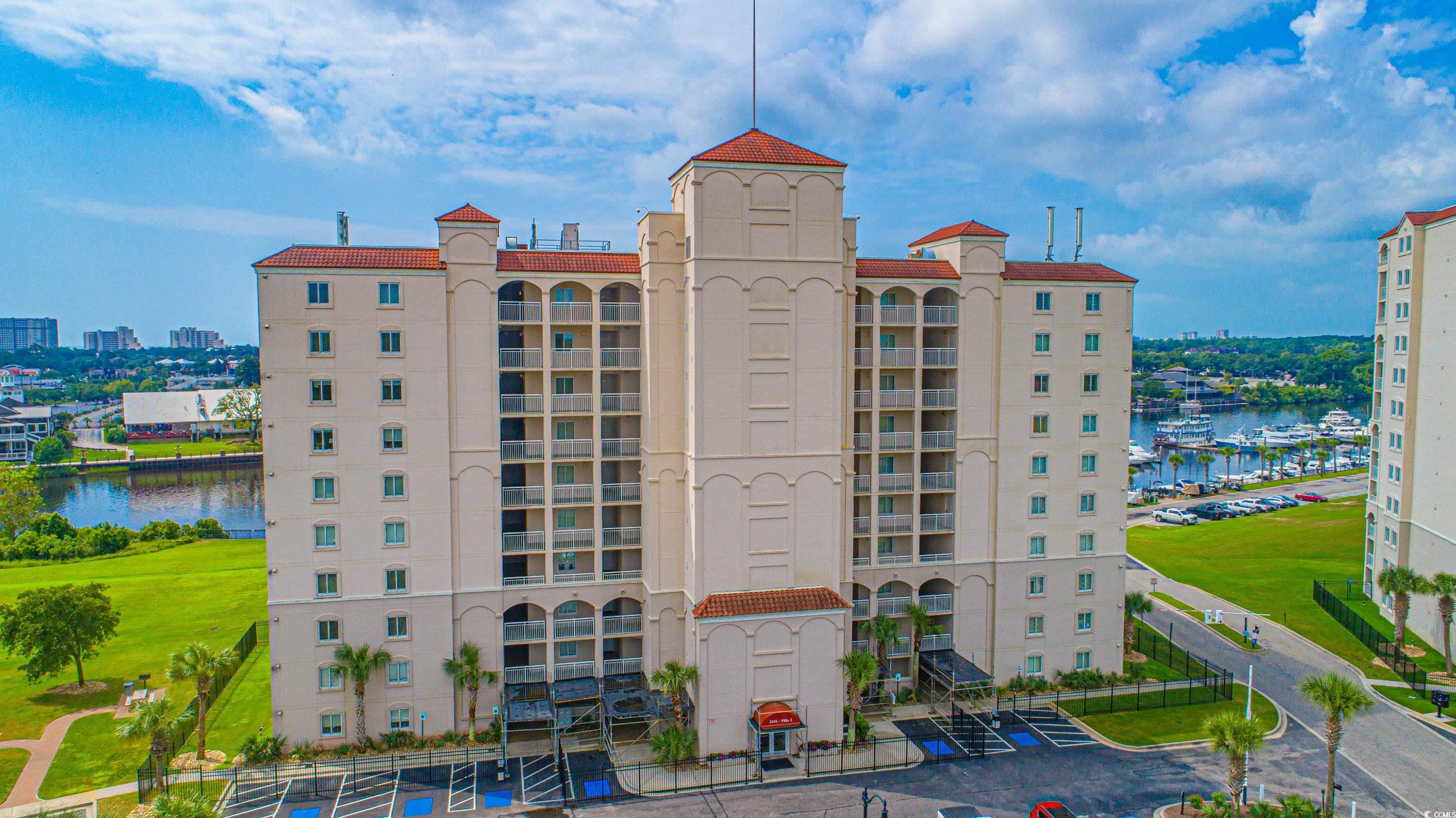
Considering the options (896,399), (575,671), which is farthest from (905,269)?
(575,671)

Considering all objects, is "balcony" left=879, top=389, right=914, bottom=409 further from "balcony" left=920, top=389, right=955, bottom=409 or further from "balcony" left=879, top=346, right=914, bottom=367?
"balcony" left=879, top=346, right=914, bottom=367

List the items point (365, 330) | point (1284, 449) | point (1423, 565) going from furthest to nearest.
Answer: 1. point (1284, 449)
2. point (1423, 565)
3. point (365, 330)

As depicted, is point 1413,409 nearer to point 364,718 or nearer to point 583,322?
point 583,322

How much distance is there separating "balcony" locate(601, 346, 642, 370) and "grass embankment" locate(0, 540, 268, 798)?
21.8 m

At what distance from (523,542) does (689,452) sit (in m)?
8.54

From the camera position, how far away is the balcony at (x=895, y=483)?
1638 inches

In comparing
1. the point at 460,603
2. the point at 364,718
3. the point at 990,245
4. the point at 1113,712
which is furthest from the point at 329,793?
the point at 990,245

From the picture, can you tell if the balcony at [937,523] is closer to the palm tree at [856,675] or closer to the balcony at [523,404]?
the palm tree at [856,675]

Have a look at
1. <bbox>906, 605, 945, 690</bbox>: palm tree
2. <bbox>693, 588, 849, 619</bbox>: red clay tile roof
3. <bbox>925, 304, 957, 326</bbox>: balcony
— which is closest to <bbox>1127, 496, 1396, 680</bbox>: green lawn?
<bbox>906, 605, 945, 690</bbox>: palm tree

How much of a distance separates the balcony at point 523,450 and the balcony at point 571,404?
1.67m

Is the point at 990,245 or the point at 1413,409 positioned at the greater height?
the point at 990,245

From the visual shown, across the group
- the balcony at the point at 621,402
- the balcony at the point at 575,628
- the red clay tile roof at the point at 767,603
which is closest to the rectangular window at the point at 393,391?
the balcony at the point at 621,402

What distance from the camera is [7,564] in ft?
222

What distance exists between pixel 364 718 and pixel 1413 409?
191 ft
